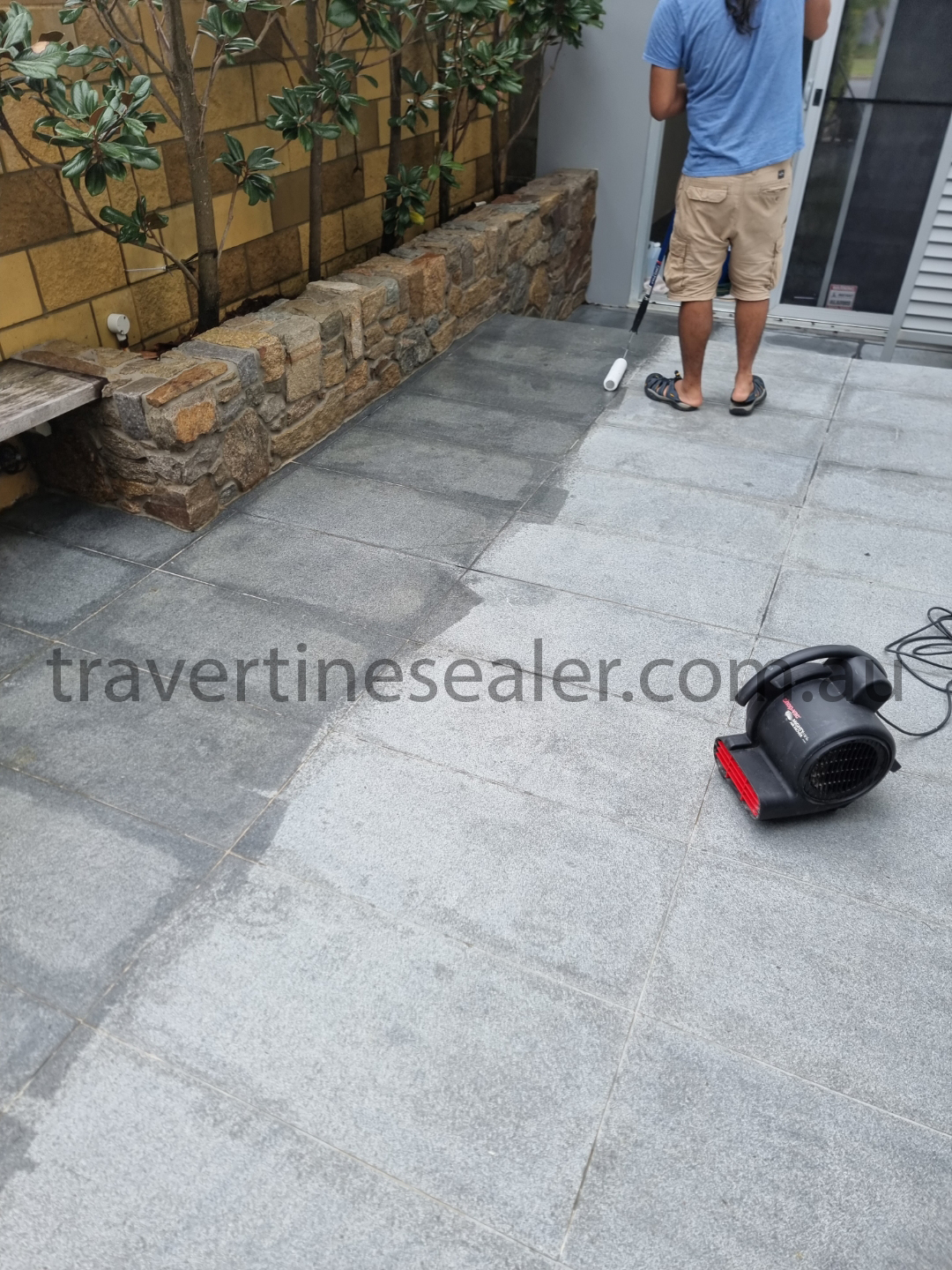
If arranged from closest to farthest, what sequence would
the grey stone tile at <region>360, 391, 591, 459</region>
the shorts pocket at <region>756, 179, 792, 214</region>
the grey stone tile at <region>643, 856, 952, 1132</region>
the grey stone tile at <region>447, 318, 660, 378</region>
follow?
the grey stone tile at <region>643, 856, 952, 1132</region>, the shorts pocket at <region>756, 179, 792, 214</region>, the grey stone tile at <region>360, 391, 591, 459</region>, the grey stone tile at <region>447, 318, 660, 378</region>

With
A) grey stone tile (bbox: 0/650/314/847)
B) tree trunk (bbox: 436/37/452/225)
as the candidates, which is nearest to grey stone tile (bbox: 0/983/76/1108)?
grey stone tile (bbox: 0/650/314/847)

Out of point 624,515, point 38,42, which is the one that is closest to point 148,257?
point 38,42

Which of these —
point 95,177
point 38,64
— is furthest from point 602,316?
point 38,64

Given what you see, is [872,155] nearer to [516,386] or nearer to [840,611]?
[516,386]

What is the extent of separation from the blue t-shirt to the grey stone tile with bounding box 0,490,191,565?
7.26 ft

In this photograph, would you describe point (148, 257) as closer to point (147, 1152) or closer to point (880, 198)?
point (147, 1152)

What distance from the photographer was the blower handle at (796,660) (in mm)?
1785

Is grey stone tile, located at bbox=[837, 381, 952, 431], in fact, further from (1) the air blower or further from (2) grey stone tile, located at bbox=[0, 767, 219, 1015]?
(2) grey stone tile, located at bbox=[0, 767, 219, 1015]

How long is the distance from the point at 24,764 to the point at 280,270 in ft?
7.98

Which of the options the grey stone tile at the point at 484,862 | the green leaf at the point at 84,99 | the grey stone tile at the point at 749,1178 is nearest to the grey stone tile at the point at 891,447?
the grey stone tile at the point at 484,862

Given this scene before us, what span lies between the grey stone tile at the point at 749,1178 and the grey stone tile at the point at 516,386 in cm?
257

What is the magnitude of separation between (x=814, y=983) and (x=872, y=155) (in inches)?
184

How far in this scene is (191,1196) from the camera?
4.15 ft

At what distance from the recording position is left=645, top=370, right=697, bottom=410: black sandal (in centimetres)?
357
